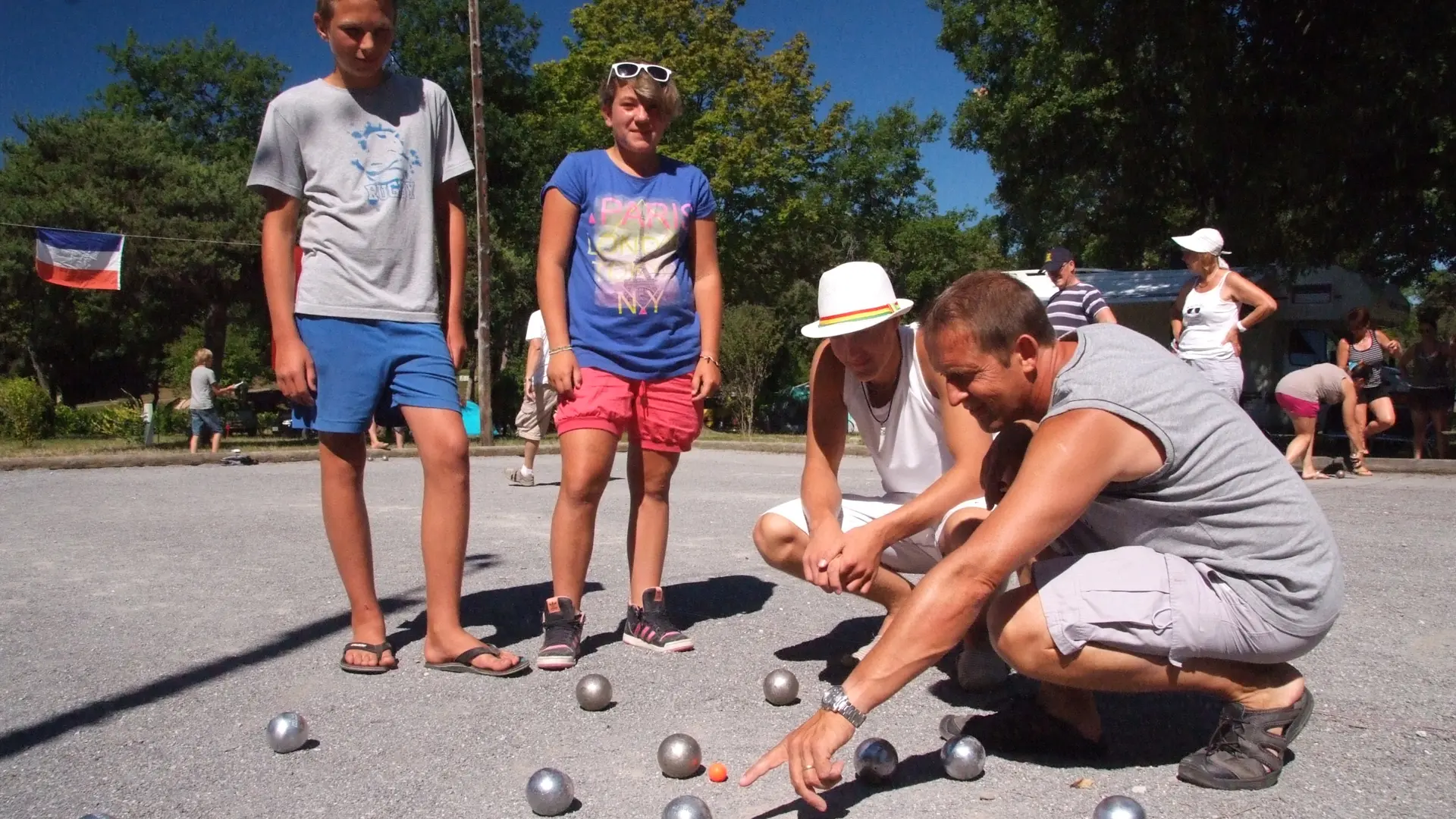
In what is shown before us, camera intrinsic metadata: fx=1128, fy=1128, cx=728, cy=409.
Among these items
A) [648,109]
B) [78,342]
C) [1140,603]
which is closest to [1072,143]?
[648,109]

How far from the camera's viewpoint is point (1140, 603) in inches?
106

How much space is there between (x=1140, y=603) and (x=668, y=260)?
236cm

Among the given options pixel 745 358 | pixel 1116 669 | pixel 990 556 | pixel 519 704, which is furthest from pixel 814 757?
pixel 745 358

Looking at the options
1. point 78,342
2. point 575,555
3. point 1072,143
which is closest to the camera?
point 575,555

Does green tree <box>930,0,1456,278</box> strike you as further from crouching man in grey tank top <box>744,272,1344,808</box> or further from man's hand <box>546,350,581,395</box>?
crouching man in grey tank top <box>744,272,1344,808</box>

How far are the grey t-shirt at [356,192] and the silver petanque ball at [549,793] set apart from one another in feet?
6.20

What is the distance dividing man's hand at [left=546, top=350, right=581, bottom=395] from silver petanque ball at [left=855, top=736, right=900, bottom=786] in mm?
1863

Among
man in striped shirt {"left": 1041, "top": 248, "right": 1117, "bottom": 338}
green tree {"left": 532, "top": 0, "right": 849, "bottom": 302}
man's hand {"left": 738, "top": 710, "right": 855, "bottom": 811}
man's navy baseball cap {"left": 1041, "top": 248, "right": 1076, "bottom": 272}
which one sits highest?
green tree {"left": 532, "top": 0, "right": 849, "bottom": 302}

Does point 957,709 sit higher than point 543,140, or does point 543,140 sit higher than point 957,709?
point 543,140

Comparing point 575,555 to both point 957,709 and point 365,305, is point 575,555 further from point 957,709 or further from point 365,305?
point 957,709

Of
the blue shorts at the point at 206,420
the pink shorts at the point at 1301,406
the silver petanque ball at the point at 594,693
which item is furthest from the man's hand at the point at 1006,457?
the blue shorts at the point at 206,420

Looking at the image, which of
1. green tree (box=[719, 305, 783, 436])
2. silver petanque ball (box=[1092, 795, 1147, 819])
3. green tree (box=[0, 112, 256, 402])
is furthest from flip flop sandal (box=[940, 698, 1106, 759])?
green tree (box=[0, 112, 256, 402])

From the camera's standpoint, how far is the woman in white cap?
8.59m

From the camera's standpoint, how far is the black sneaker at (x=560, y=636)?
3975 mm
